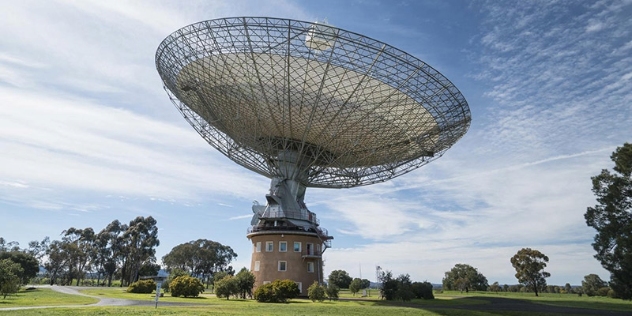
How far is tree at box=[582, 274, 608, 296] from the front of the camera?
240 feet

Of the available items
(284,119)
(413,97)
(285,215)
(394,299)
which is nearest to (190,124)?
(284,119)

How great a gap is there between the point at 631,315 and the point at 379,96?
22.8m

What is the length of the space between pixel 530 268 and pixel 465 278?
59.6 ft

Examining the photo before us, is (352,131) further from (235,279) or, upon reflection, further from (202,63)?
(235,279)

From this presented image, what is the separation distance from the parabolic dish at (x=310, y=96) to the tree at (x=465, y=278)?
186 feet

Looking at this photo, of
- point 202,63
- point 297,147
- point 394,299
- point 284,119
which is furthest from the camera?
point 297,147

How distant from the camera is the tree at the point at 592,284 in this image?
A: 2881 inches

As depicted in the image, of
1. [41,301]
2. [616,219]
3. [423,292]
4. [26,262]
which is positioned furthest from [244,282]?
[26,262]

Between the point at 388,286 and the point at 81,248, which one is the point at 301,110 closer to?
the point at 388,286

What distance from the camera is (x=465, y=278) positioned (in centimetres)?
9294

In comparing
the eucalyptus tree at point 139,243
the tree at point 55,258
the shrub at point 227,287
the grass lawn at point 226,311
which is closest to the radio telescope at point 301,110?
the shrub at point 227,287

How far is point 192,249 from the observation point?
115m

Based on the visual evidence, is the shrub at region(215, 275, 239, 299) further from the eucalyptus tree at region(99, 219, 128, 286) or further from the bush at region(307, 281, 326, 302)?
the eucalyptus tree at region(99, 219, 128, 286)

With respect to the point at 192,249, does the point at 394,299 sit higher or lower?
lower
